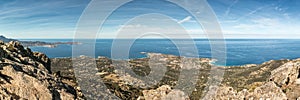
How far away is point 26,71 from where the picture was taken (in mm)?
12914

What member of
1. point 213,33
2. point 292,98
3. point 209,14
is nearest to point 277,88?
point 292,98

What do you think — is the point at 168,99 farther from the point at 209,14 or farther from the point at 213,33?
the point at 209,14

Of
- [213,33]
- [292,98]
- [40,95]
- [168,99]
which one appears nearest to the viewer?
[40,95]

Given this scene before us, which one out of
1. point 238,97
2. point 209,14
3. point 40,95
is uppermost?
point 209,14

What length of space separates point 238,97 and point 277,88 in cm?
294

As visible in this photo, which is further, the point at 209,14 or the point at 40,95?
the point at 209,14

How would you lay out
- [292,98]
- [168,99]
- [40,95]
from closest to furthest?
[40,95] → [292,98] → [168,99]

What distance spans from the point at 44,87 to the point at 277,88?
13.8 m

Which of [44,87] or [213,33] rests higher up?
[213,33]

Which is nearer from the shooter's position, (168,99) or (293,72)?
(168,99)

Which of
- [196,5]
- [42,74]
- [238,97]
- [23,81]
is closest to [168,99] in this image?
[238,97]

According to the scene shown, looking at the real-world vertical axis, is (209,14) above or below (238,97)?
above

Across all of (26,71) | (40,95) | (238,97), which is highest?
(26,71)

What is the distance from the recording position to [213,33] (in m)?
20.2
